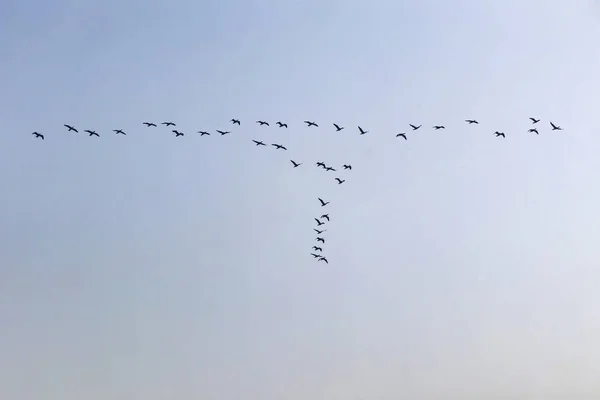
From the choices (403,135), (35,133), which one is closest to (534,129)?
(403,135)

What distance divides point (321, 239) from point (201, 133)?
2508 centimetres

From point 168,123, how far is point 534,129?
53.1 metres

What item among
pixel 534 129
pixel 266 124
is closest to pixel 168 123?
pixel 266 124

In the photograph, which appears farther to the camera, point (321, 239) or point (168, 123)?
point (321, 239)

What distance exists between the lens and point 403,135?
118000 millimetres

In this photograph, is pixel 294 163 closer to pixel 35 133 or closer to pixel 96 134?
pixel 96 134

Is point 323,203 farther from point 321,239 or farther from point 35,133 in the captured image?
point 35,133

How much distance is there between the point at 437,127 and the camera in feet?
381

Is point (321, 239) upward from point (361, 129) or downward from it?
downward

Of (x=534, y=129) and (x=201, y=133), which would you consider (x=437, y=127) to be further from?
(x=201, y=133)

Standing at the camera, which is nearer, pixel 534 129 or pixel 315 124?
pixel 534 129

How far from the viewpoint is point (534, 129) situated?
11244cm

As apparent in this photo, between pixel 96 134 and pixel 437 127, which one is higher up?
pixel 437 127

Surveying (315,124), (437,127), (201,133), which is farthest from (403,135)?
(201,133)
